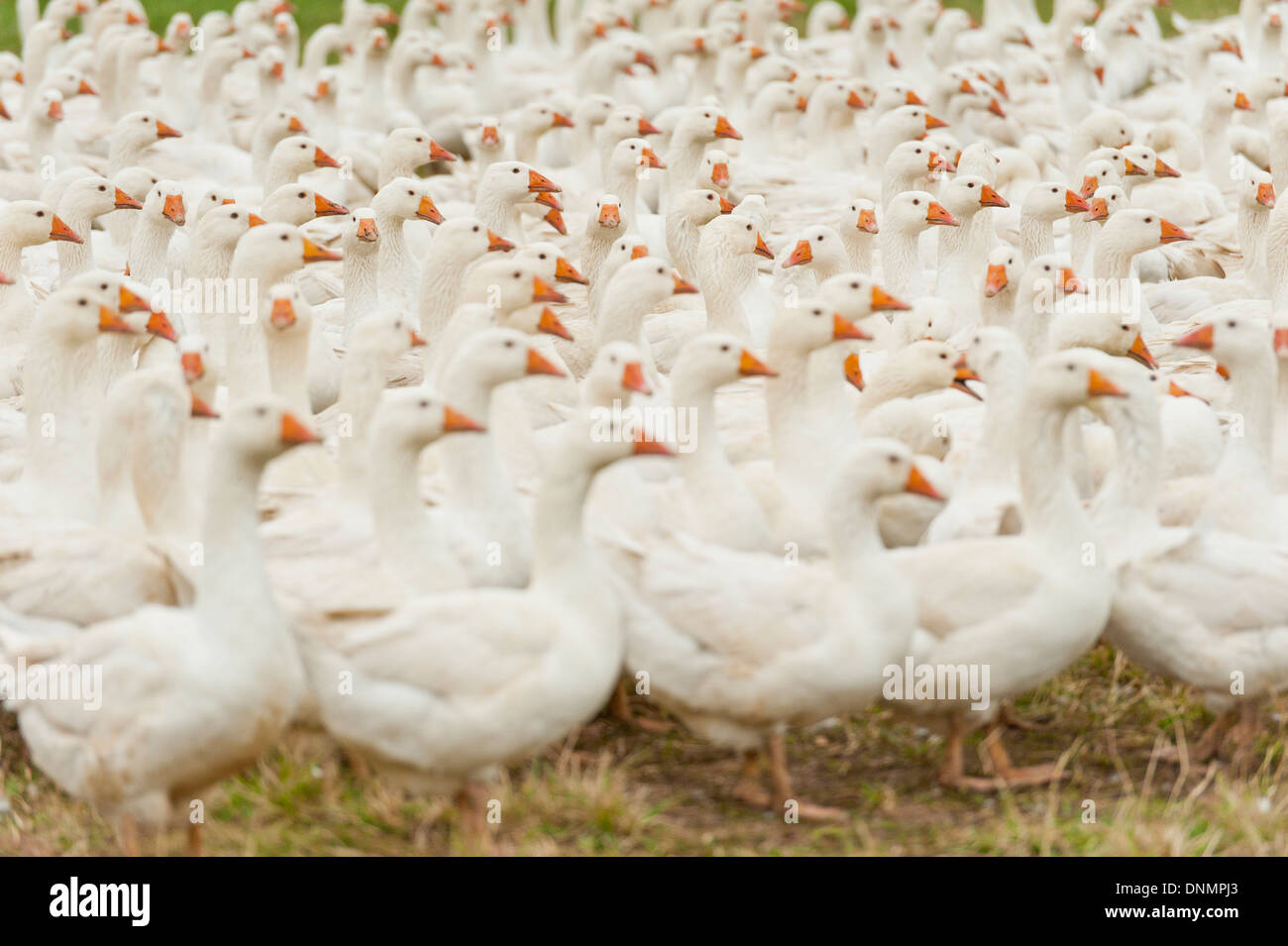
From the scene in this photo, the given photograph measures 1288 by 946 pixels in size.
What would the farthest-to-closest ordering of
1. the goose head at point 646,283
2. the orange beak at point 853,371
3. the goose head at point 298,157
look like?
the goose head at point 298,157, the orange beak at point 853,371, the goose head at point 646,283

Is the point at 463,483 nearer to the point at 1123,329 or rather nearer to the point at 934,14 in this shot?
the point at 1123,329

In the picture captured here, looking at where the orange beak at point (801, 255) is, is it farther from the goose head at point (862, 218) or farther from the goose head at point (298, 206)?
the goose head at point (298, 206)

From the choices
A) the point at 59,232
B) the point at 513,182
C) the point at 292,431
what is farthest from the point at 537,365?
the point at 513,182

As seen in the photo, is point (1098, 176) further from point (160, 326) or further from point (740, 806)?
point (740, 806)

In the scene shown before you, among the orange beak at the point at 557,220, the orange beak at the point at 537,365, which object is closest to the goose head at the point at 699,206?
the orange beak at the point at 557,220

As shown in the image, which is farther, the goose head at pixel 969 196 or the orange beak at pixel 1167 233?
the goose head at pixel 969 196

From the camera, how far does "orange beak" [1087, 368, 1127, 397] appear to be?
6941 millimetres

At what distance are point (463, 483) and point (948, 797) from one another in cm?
209

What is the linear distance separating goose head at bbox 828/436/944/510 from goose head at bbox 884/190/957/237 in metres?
4.48

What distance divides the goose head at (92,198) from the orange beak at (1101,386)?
6063 mm

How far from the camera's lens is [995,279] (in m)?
9.80

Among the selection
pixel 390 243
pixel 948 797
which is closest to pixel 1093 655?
pixel 948 797

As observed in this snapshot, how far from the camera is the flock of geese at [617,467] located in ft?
20.2

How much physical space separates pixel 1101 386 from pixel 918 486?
2.70 feet
